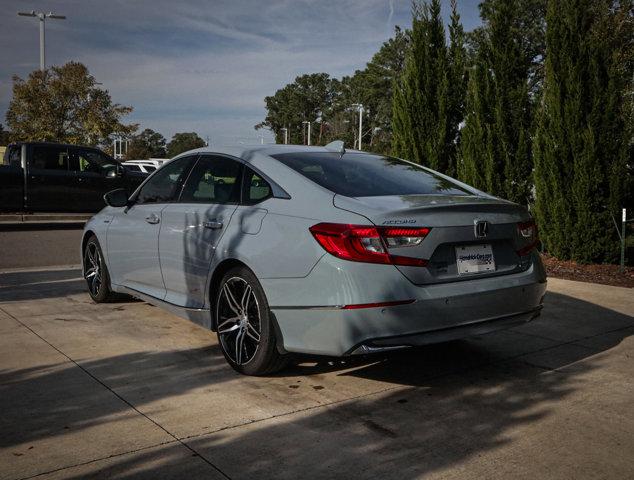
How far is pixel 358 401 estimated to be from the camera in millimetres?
4055

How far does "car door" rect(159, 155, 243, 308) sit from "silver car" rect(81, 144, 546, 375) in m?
0.01

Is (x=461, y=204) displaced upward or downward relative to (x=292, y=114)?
downward

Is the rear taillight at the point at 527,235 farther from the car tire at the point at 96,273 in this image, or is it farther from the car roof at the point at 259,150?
the car tire at the point at 96,273

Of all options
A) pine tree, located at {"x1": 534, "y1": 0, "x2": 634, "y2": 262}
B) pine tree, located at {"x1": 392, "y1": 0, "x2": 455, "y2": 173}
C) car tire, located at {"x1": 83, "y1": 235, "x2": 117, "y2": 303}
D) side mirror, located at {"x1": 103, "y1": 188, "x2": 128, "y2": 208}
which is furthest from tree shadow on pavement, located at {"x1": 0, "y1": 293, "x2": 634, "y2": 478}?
pine tree, located at {"x1": 392, "y1": 0, "x2": 455, "y2": 173}

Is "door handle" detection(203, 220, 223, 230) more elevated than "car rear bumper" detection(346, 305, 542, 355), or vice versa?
"door handle" detection(203, 220, 223, 230)

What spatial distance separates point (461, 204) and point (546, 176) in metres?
6.39

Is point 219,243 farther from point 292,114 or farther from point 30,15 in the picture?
point 292,114

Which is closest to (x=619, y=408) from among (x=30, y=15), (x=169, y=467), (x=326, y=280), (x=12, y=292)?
(x=326, y=280)

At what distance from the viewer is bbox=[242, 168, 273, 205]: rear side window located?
4.52 m

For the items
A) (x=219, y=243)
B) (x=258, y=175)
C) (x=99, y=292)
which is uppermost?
(x=258, y=175)

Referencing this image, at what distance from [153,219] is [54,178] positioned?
38.3ft

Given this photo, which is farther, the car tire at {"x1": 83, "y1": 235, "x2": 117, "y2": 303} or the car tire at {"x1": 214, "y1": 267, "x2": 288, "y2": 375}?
the car tire at {"x1": 83, "y1": 235, "x2": 117, "y2": 303}

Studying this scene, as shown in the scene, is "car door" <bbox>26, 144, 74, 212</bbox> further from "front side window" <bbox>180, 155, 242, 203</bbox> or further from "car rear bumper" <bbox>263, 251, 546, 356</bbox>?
"car rear bumper" <bbox>263, 251, 546, 356</bbox>

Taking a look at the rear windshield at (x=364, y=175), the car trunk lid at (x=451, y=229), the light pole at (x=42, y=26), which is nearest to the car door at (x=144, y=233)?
the rear windshield at (x=364, y=175)
